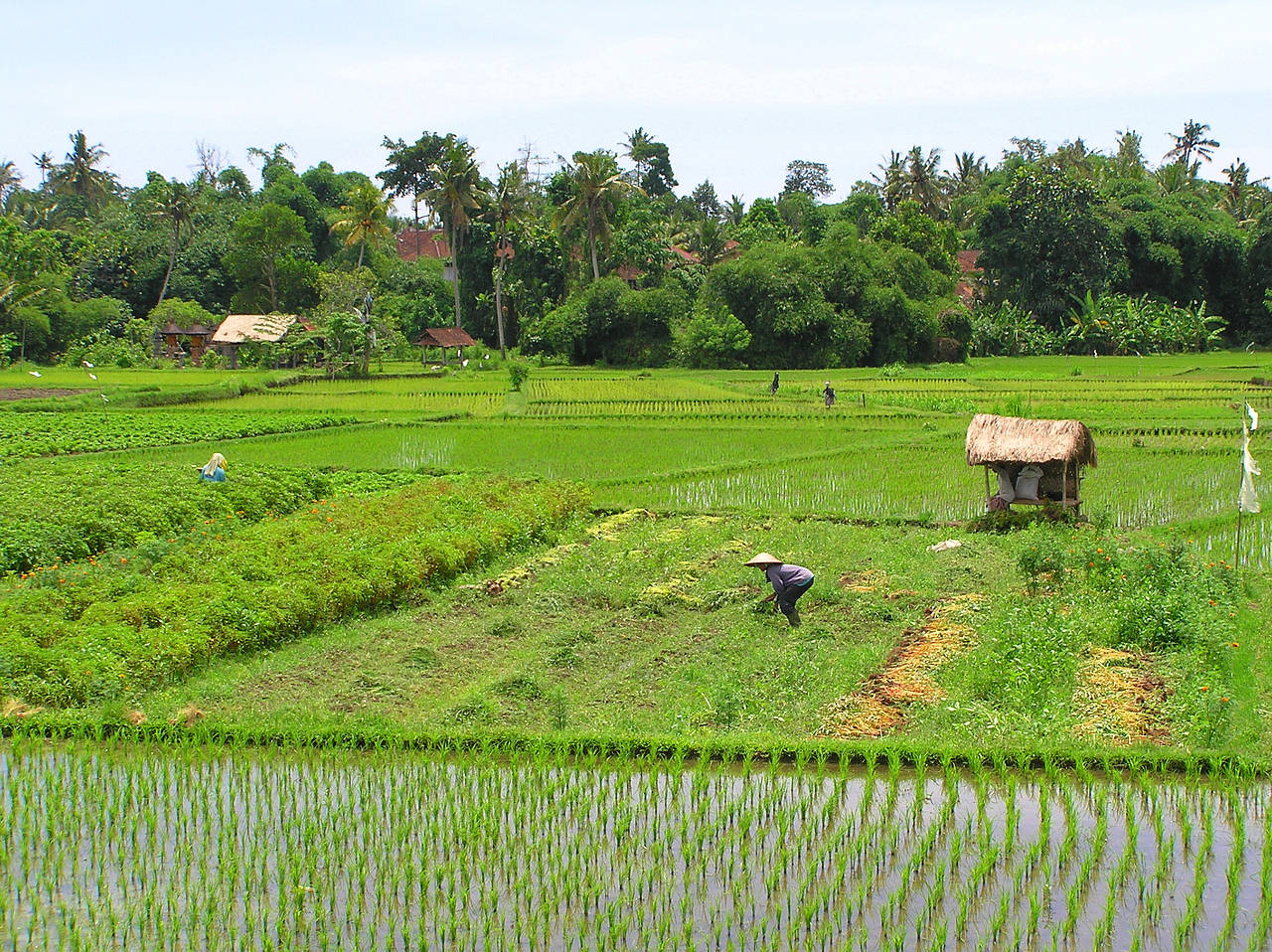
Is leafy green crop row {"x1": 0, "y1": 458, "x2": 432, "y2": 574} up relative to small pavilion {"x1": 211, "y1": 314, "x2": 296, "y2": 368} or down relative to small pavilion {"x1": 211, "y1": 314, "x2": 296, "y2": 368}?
down

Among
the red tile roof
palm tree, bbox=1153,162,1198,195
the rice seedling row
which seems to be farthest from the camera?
the red tile roof

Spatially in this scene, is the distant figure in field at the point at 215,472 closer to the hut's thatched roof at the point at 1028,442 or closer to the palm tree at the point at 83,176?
the hut's thatched roof at the point at 1028,442

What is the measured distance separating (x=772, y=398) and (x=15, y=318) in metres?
27.0

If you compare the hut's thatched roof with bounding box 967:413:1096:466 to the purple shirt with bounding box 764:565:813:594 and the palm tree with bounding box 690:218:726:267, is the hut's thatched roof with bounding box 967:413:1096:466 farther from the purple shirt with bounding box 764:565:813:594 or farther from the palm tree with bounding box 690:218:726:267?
the palm tree with bounding box 690:218:726:267

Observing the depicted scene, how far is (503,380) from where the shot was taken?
35031mm

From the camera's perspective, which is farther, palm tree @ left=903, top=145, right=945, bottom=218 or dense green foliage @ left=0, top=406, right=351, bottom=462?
palm tree @ left=903, top=145, right=945, bottom=218

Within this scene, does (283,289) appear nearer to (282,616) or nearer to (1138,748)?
(282,616)

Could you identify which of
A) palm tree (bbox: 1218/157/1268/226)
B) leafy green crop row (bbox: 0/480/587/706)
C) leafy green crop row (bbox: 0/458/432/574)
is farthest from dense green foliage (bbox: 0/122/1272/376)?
leafy green crop row (bbox: 0/480/587/706)

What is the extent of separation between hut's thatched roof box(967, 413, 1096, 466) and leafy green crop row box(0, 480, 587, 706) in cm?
498

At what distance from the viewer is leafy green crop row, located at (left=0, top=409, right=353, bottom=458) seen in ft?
69.2

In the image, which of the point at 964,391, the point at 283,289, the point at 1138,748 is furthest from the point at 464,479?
the point at 283,289

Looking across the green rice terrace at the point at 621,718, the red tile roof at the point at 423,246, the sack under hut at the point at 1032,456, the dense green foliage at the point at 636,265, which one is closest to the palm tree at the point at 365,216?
the dense green foliage at the point at 636,265

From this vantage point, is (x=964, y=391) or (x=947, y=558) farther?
(x=964, y=391)

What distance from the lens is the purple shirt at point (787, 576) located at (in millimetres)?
9703
